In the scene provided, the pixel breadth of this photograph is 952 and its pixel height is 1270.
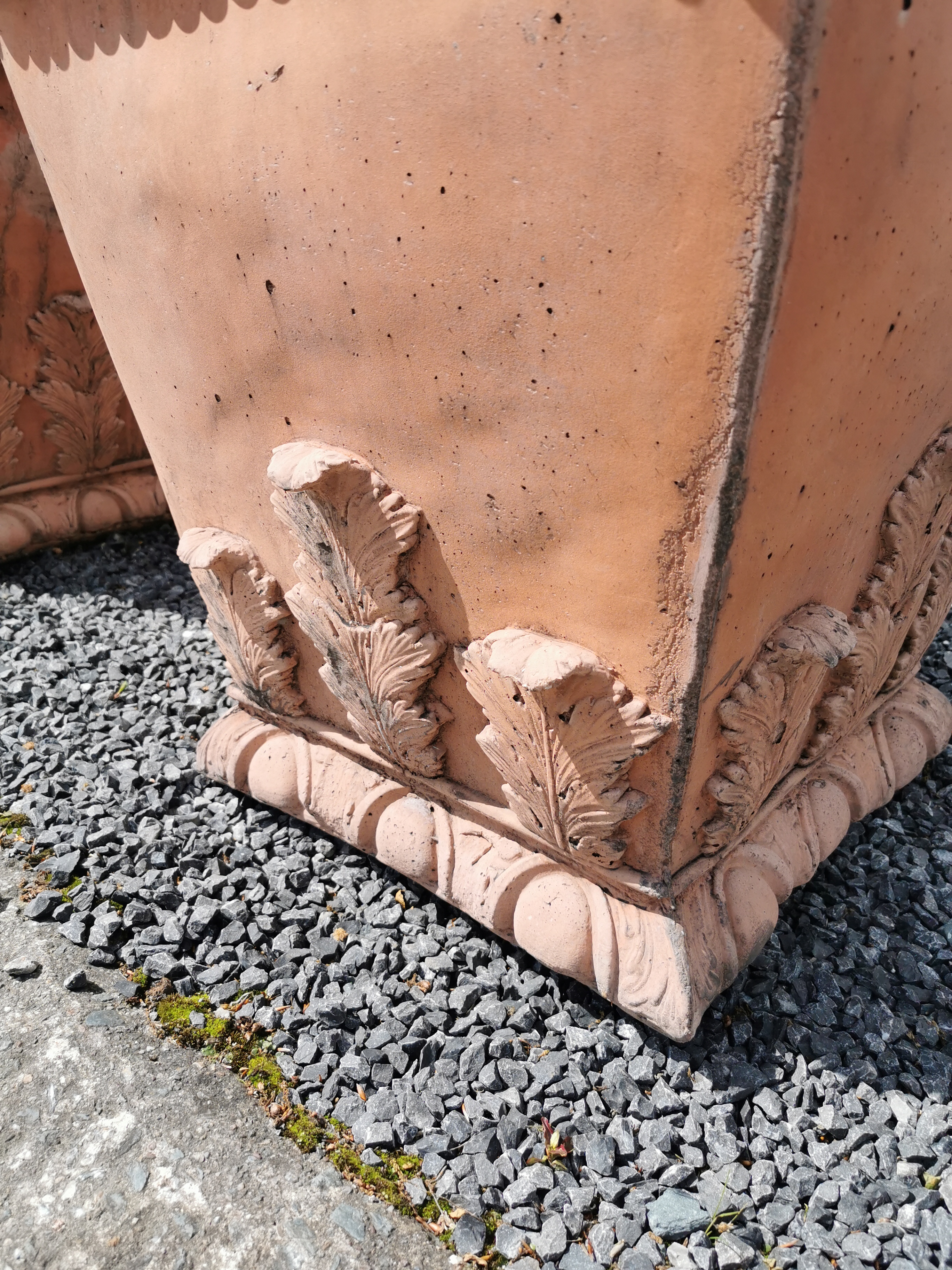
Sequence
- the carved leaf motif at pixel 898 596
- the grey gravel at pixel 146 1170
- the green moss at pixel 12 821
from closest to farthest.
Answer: the grey gravel at pixel 146 1170
the carved leaf motif at pixel 898 596
the green moss at pixel 12 821

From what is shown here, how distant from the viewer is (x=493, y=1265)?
145 centimetres

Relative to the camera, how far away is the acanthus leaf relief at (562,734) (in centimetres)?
150

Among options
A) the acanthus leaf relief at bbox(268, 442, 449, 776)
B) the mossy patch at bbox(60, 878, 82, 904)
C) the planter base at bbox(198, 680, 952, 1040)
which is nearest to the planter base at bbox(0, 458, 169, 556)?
the planter base at bbox(198, 680, 952, 1040)

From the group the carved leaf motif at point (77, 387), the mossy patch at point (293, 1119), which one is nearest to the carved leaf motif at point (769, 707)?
the mossy patch at point (293, 1119)

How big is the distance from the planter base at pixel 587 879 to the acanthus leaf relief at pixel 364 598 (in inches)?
6.1

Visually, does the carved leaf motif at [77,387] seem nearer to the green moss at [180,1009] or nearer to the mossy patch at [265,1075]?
the green moss at [180,1009]

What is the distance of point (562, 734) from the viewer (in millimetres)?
1562

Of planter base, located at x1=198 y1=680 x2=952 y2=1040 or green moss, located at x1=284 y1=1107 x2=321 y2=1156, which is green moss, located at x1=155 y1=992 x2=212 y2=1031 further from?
planter base, located at x1=198 y1=680 x2=952 y2=1040

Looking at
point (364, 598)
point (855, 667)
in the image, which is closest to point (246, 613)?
point (364, 598)

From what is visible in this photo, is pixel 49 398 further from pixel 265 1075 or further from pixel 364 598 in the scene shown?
pixel 265 1075

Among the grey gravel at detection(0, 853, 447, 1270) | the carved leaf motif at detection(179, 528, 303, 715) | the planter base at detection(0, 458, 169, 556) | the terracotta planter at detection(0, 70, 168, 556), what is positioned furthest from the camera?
the planter base at detection(0, 458, 169, 556)

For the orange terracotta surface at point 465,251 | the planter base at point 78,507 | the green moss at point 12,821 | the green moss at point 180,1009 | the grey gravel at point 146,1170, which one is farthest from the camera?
the planter base at point 78,507

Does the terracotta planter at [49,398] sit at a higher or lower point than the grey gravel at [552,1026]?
higher

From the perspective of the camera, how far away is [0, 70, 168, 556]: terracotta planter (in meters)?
3.09
